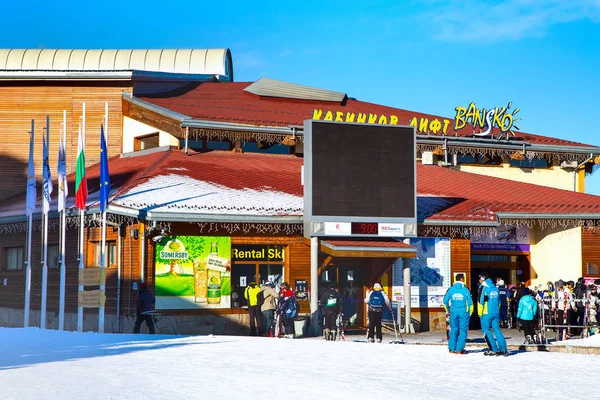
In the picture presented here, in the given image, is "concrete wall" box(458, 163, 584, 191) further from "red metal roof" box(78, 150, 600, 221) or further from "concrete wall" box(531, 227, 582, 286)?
"concrete wall" box(531, 227, 582, 286)

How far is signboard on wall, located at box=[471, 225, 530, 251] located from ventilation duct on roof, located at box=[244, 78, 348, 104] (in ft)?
36.2

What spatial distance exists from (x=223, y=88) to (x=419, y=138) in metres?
9.58

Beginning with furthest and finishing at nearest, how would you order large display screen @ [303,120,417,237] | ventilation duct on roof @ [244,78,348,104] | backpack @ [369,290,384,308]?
ventilation duct on roof @ [244,78,348,104], large display screen @ [303,120,417,237], backpack @ [369,290,384,308]

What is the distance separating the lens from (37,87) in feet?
128

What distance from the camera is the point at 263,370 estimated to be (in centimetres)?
1658

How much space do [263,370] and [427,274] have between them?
1623 centimetres

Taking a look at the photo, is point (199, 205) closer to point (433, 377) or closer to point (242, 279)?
point (242, 279)

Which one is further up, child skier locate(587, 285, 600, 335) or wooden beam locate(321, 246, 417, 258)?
wooden beam locate(321, 246, 417, 258)

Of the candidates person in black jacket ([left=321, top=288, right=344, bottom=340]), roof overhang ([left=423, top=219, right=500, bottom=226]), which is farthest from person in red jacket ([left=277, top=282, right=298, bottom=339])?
roof overhang ([left=423, top=219, right=500, bottom=226])

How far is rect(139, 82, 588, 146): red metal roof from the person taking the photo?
3619 cm

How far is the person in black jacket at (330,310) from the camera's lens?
2636 cm

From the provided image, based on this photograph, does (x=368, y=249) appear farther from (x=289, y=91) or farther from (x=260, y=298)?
(x=289, y=91)

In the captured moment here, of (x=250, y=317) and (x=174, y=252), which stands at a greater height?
(x=174, y=252)

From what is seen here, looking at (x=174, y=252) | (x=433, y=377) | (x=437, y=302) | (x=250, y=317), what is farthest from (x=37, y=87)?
(x=433, y=377)
